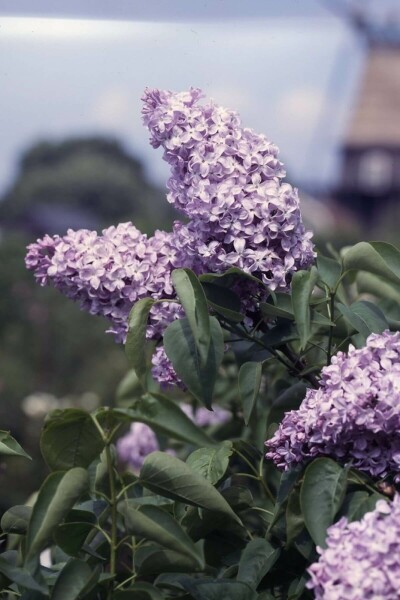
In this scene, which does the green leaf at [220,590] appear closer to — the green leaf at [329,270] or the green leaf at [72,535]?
the green leaf at [72,535]

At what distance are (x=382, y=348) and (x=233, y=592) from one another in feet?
0.77

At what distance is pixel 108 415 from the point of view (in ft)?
2.94

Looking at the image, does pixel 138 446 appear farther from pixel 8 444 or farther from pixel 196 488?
pixel 196 488

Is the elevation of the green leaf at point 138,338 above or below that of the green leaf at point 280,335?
above

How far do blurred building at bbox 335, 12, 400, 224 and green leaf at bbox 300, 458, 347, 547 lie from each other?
33.0 metres

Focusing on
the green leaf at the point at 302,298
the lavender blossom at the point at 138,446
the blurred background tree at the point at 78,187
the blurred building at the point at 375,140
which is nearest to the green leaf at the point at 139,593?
the green leaf at the point at 302,298

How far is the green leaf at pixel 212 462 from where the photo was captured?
3.39ft

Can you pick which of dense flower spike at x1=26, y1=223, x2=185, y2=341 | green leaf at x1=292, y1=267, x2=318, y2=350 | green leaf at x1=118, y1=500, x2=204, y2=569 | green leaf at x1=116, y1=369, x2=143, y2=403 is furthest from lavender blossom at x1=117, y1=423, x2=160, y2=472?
green leaf at x1=118, y1=500, x2=204, y2=569

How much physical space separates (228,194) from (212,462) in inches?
9.5

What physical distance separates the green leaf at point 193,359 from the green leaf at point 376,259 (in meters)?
0.17

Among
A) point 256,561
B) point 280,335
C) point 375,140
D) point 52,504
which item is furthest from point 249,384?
point 375,140

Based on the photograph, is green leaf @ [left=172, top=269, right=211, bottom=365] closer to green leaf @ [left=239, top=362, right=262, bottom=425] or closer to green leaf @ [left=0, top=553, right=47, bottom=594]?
green leaf @ [left=239, top=362, right=262, bottom=425]

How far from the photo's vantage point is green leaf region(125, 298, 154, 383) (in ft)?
Answer: 3.26

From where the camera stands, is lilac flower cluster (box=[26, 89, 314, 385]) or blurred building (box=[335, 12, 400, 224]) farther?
blurred building (box=[335, 12, 400, 224])
